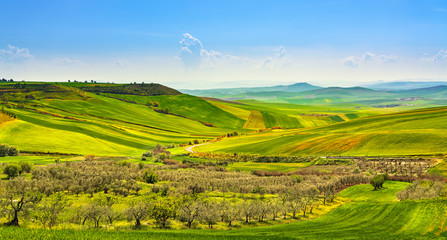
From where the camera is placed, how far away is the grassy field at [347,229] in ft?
151

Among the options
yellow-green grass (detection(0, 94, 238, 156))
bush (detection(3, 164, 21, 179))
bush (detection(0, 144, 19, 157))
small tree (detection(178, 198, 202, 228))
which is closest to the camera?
small tree (detection(178, 198, 202, 228))

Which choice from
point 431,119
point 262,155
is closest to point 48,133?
point 262,155

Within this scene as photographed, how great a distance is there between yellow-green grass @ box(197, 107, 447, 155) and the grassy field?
2498 inches

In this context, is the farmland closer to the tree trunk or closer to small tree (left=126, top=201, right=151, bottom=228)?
small tree (left=126, top=201, right=151, bottom=228)

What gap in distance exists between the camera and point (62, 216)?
190ft

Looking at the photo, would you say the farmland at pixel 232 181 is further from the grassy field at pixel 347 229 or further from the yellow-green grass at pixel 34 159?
the yellow-green grass at pixel 34 159

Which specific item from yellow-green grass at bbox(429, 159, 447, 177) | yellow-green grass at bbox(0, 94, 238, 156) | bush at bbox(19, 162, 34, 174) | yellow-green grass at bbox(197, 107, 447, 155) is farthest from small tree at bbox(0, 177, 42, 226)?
yellow-green grass at bbox(429, 159, 447, 177)

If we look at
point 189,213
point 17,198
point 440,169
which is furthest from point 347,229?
point 17,198

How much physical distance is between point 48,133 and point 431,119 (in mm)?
183248

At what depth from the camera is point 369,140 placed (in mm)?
134875

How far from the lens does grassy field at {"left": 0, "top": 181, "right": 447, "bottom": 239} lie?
4600 cm

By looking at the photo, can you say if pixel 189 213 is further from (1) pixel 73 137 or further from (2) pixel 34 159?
(1) pixel 73 137

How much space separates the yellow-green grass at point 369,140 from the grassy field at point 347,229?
6345cm

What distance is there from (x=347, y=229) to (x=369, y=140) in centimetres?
9036
